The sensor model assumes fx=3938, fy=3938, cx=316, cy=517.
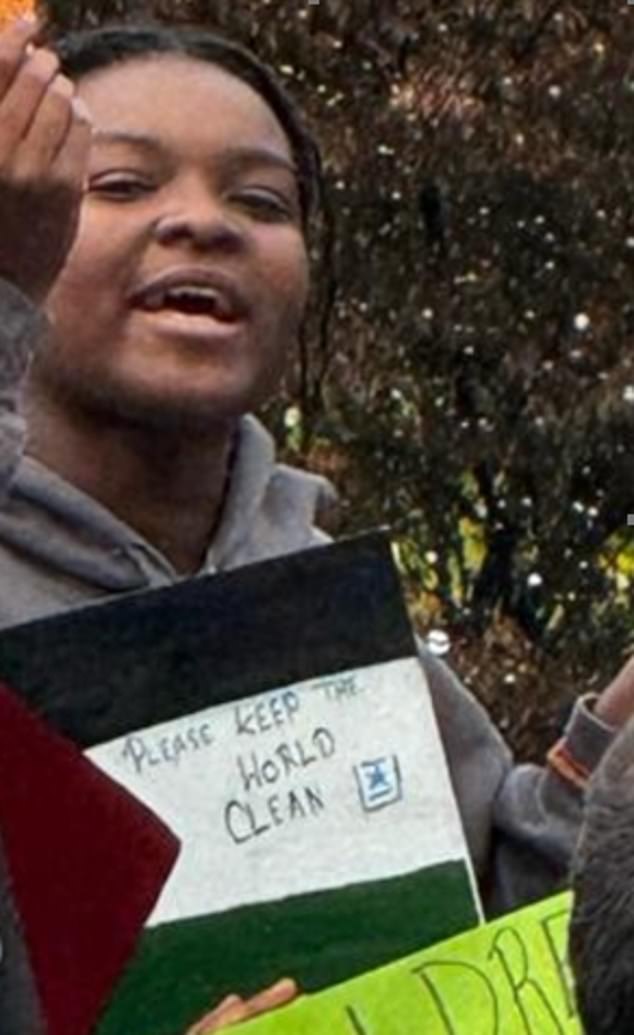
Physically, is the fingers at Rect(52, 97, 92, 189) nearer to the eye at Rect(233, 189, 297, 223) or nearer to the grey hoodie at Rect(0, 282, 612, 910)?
the grey hoodie at Rect(0, 282, 612, 910)

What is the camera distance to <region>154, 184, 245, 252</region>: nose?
306cm

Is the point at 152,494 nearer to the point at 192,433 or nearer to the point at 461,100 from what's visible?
the point at 192,433

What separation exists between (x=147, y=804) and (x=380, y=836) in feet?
0.71

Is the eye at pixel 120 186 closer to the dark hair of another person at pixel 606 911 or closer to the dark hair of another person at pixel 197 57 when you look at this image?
the dark hair of another person at pixel 197 57

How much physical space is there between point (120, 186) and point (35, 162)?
0.87 metres

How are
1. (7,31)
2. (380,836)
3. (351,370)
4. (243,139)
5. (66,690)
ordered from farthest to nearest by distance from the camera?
1. (351,370)
2. (243,139)
3. (380,836)
4. (66,690)
5. (7,31)

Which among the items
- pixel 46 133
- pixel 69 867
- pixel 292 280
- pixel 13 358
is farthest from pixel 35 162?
pixel 292 280

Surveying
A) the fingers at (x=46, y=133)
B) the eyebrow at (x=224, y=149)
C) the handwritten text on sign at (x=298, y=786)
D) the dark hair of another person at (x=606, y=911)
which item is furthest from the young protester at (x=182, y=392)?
the dark hair of another person at (x=606, y=911)

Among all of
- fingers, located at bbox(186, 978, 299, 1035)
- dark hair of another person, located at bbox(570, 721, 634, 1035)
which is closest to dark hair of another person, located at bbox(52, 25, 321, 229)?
fingers, located at bbox(186, 978, 299, 1035)

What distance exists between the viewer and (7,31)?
223 centimetres

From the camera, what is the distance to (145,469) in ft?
10.0

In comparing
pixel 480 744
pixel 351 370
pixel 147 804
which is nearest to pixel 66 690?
pixel 147 804

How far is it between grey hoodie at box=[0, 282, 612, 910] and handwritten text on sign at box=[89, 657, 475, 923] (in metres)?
0.13

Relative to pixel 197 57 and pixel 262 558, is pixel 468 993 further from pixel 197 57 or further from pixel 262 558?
pixel 197 57
